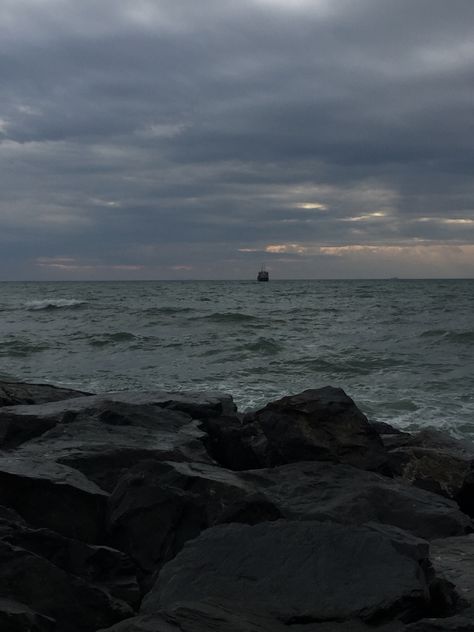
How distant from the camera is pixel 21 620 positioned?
10.3ft

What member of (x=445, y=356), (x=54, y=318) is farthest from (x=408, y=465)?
(x=54, y=318)

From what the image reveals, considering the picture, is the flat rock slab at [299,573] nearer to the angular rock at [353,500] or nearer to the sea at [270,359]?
the angular rock at [353,500]

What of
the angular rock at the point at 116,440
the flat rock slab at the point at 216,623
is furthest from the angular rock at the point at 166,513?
the flat rock slab at the point at 216,623

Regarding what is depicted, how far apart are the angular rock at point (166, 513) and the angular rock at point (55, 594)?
0.67 metres

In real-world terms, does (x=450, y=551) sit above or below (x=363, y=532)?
below

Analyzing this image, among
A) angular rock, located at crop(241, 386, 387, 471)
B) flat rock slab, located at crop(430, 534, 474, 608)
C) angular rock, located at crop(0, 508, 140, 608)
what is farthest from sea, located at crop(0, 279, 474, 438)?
angular rock, located at crop(0, 508, 140, 608)

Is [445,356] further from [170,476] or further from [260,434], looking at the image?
[170,476]

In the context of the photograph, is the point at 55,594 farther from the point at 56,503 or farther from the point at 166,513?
the point at 56,503

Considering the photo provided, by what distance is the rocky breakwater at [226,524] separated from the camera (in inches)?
127

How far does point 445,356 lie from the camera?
2077cm

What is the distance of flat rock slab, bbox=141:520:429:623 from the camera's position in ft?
10.5

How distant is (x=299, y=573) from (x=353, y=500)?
1.76m

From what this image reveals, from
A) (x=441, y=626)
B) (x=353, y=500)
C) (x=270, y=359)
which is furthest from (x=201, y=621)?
(x=270, y=359)

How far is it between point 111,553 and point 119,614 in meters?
0.54
